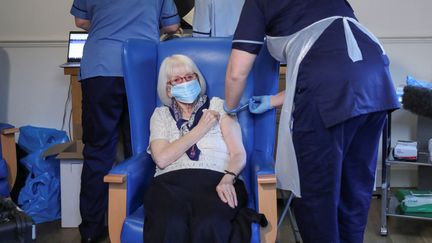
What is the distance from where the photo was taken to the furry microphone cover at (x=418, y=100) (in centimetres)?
214

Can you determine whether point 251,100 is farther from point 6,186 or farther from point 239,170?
point 6,186

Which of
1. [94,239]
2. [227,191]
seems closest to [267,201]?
[227,191]

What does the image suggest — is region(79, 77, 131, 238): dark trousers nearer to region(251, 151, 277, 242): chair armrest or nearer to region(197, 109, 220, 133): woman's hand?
region(197, 109, 220, 133): woman's hand

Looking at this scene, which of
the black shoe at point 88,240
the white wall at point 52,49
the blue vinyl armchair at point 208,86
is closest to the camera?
the blue vinyl armchair at point 208,86

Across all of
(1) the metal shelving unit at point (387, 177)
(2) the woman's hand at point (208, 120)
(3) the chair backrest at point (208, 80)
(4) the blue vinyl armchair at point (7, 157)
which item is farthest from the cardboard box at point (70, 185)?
(1) the metal shelving unit at point (387, 177)

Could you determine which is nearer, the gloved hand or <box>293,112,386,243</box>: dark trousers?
<box>293,112,386,243</box>: dark trousers

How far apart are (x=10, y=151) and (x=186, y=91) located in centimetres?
135

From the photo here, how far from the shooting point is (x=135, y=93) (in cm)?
194

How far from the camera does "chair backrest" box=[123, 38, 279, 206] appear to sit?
194 centimetres

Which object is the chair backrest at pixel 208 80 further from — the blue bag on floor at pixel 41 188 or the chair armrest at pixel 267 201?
the blue bag on floor at pixel 41 188

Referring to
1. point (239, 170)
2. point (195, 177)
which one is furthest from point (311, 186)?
point (195, 177)

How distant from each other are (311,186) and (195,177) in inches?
17.7

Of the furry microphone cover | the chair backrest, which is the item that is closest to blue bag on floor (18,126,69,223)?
the chair backrest

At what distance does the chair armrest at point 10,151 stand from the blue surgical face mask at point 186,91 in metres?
1.25
